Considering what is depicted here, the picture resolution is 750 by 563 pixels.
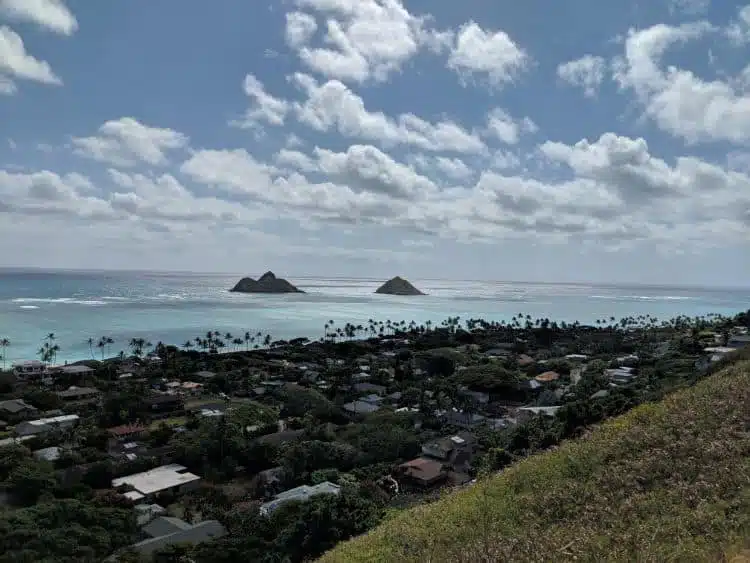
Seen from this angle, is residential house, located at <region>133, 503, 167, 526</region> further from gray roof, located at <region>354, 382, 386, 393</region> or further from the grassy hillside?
gray roof, located at <region>354, 382, 386, 393</region>

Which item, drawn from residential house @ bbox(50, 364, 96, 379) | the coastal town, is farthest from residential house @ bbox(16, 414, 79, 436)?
residential house @ bbox(50, 364, 96, 379)

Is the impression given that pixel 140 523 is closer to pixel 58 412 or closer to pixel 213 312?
pixel 58 412

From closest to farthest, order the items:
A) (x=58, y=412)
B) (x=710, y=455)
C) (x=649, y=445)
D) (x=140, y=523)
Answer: (x=710, y=455) < (x=649, y=445) < (x=140, y=523) < (x=58, y=412)

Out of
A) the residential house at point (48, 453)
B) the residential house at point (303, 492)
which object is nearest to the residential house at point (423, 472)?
the residential house at point (303, 492)

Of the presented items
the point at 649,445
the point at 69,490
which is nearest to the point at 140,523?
the point at 69,490

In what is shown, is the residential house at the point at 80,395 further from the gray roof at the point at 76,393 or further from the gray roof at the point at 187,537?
the gray roof at the point at 187,537

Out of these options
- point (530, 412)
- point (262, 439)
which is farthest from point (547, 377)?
point (262, 439)

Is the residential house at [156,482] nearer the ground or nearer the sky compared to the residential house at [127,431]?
nearer the sky
